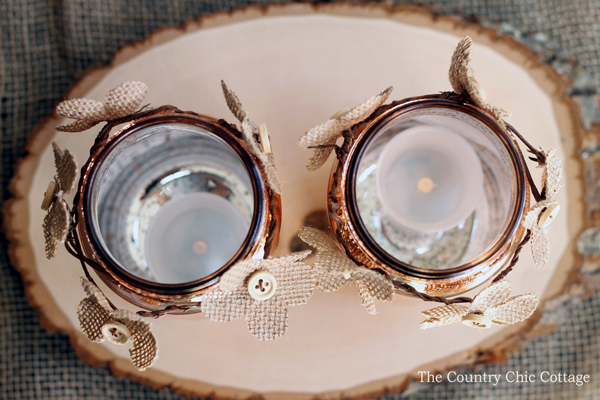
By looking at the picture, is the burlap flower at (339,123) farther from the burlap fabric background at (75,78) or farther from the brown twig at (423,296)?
the burlap fabric background at (75,78)

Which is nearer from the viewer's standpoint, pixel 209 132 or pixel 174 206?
pixel 209 132

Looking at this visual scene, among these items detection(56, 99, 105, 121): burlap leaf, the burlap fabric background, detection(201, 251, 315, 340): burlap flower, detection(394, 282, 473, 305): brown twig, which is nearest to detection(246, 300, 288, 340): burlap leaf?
detection(201, 251, 315, 340): burlap flower

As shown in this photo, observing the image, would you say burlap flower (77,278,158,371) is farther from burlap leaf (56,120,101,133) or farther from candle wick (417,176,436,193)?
candle wick (417,176,436,193)

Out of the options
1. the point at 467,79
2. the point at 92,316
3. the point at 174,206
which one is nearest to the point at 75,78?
the point at 174,206

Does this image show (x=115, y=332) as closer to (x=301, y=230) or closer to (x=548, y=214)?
(x=301, y=230)

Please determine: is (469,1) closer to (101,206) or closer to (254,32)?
(254,32)
